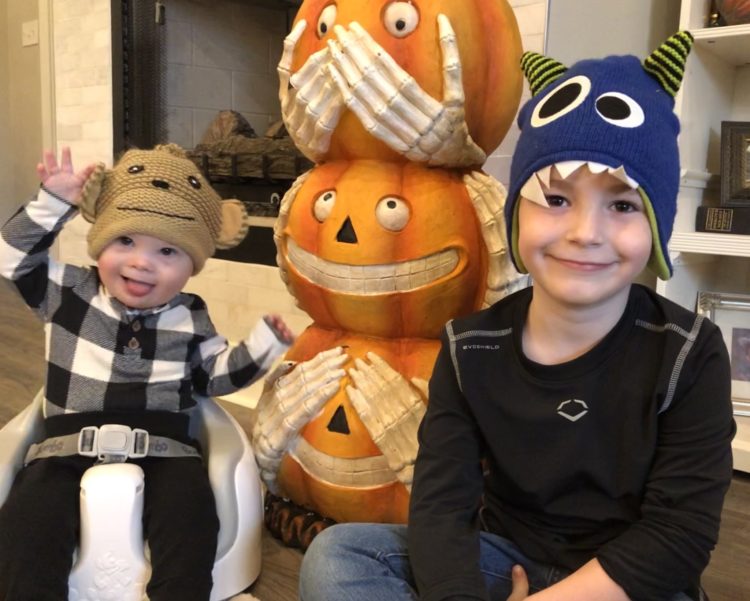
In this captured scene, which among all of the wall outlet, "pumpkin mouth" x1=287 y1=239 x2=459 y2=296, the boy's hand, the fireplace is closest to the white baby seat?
"pumpkin mouth" x1=287 y1=239 x2=459 y2=296

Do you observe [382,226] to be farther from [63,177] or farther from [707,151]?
[707,151]

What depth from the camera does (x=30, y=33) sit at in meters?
3.15

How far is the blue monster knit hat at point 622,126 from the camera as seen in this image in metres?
0.66

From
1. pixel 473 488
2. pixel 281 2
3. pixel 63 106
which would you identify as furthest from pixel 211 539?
pixel 63 106

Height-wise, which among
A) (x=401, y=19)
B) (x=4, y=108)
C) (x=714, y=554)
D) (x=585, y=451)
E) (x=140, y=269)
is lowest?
(x=714, y=554)

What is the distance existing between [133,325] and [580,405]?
0.62 meters

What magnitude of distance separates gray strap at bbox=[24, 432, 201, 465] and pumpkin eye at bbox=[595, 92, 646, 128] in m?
0.69

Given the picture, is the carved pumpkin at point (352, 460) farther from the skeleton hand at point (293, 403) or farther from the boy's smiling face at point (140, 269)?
the boy's smiling face at point (140, 269)

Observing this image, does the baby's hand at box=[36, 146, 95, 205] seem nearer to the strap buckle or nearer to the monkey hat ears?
the monkey hat ears

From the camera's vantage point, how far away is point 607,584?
665 millimetres

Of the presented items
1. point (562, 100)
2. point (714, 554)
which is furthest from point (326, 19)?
point (714, 554)

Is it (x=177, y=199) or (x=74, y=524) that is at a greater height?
(x=177, y=199)

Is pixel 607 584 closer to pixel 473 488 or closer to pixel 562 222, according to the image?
pixel 473 488

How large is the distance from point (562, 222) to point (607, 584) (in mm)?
330
